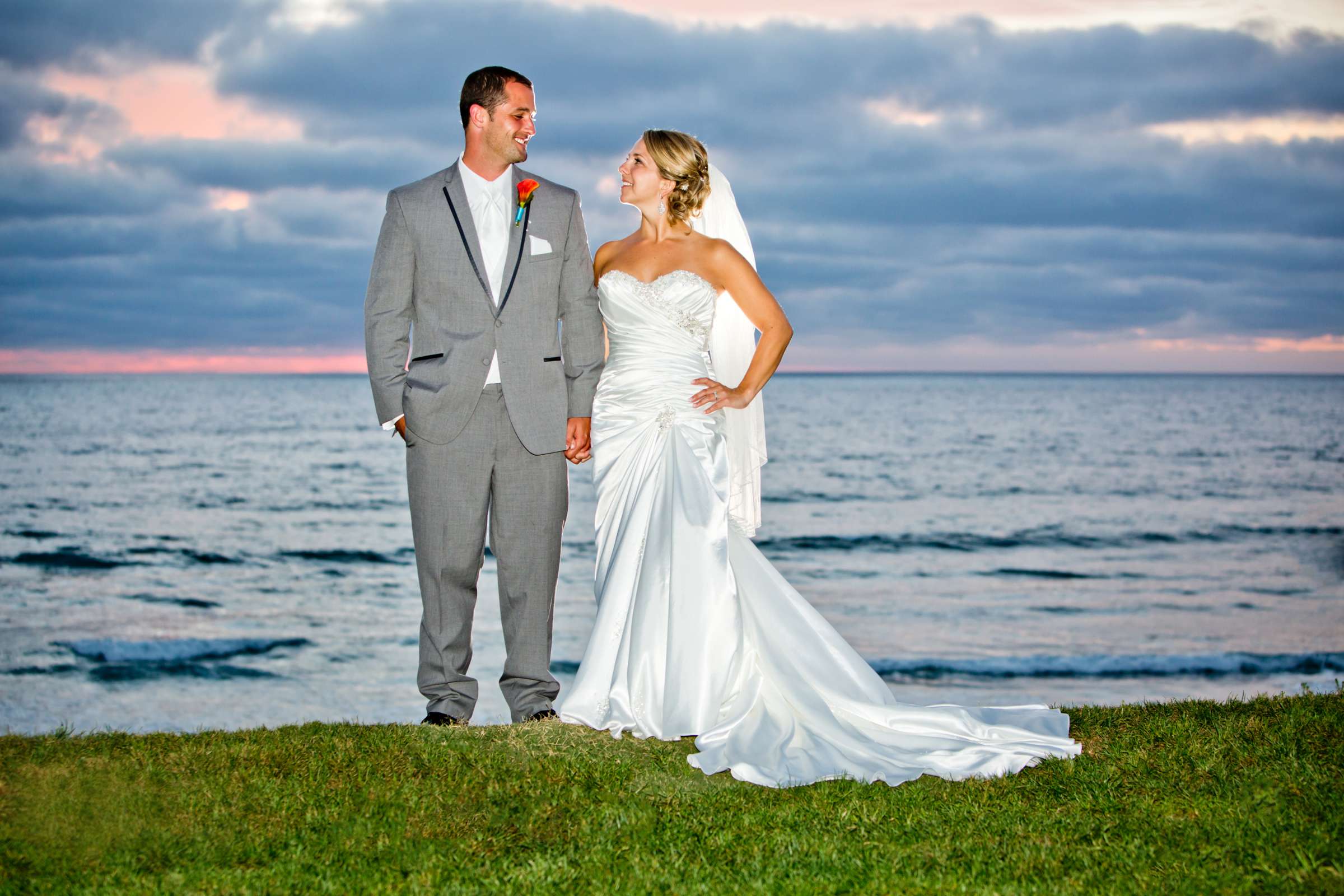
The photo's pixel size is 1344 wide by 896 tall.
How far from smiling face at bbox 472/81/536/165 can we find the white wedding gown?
2.30 feet

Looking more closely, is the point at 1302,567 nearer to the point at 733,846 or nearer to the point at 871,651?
the point at 871,651

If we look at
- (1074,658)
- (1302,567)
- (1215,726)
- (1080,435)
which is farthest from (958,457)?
(1215,726)

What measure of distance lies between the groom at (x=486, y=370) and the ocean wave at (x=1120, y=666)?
661 cm

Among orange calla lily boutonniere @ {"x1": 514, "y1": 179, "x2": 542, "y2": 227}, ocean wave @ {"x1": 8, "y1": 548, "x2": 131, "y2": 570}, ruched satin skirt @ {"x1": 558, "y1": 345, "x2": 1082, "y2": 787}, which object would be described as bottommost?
ocean wave @ {"x1": 8, "y1": 548, "x2": 131, "y2": 570}

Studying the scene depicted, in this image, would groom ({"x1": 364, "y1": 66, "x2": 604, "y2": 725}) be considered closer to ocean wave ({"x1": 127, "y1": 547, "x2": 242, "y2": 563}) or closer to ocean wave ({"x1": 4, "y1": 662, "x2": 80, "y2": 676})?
ocean wave ({"x1": 4, "y1": 662, "x2": 80, "y2": 676})

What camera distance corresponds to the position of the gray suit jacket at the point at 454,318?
4738 mm

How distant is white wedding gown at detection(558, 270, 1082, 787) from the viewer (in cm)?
427

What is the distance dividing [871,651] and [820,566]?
5.99 m

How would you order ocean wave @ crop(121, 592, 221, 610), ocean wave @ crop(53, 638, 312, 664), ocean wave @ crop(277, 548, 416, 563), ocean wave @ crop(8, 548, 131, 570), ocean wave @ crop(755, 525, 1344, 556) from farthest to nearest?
ocean wave @ crop(755, 525, 1344, 556) → ocean wave @ crop(277, 548, 416, 563) → ocean wave @ crop(8, 548, 131, 570) → ocean wave @ crop(121, 592, 221, 610) → ocean wave @ crop(53, 638, 312, 664)

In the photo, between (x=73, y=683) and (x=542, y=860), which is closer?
(x=542, y=860)

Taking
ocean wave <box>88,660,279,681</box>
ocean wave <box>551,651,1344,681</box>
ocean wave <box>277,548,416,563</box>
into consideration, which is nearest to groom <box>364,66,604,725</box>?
ocean wave <box>551,651,1344,681</box>

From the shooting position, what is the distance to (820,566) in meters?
18.0

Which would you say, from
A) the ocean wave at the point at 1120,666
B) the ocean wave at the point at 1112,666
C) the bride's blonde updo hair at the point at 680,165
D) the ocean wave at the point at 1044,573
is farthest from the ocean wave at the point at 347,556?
the bride's blonde updo hair at the point at 680,165

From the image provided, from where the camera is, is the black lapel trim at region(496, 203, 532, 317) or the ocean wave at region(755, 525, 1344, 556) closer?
the black lapel trim at region(496, 203, 532, 317)
